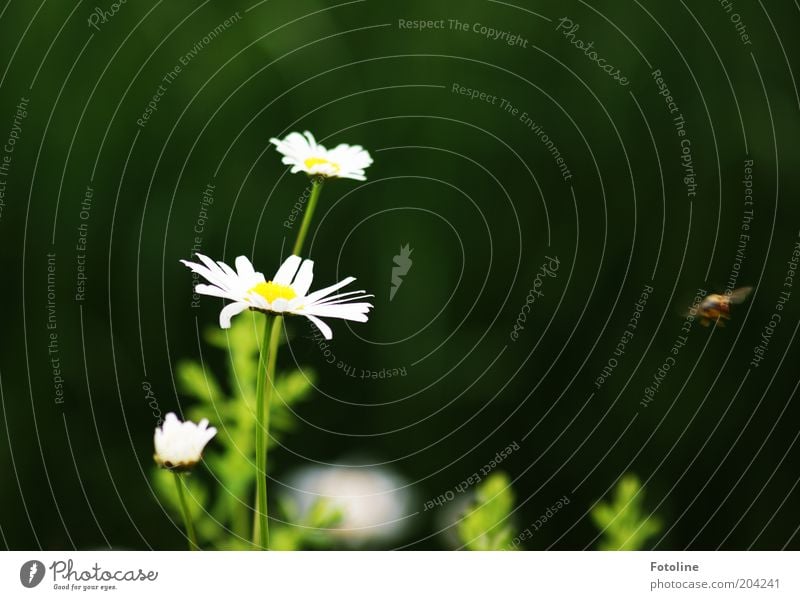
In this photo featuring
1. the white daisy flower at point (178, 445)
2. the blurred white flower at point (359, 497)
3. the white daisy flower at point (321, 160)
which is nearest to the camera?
the white daisy flower at point (178, 445)

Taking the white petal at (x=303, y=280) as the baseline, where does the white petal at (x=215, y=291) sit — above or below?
below

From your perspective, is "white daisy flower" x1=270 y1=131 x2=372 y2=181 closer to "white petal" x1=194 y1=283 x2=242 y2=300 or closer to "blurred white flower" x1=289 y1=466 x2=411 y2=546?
"white petal" x1=194 y1=283 x2=242 y2=300

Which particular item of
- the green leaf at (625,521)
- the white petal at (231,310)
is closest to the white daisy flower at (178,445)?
the white petal at (231,310)

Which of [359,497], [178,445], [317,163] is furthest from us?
[359,497]

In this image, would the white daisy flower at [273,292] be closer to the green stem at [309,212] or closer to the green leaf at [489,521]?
the green stem at [309,212]

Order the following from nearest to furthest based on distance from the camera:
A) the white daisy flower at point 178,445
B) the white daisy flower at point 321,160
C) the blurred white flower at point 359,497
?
the white daisy flower at point 178,445 < the white daisy flower at point 321,160 < the blurred white flower at point 359,497
